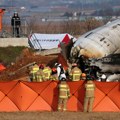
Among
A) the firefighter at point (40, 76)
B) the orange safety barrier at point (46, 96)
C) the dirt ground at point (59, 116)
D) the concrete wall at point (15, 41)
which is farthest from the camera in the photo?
the concrete wall at point (15, 41)

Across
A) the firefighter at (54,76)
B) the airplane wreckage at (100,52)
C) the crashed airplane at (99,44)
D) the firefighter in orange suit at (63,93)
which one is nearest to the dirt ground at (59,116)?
the firefighter in orange suit at (63,93)

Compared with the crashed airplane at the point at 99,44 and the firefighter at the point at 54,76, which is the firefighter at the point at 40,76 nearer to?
the firefighter at the point at 54,76

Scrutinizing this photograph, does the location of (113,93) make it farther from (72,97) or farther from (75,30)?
(75,30)

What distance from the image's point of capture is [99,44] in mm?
32219

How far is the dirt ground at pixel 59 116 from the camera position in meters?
22.5

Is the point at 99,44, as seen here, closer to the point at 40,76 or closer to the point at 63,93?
the point at 40,76

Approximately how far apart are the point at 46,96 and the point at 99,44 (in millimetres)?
9026

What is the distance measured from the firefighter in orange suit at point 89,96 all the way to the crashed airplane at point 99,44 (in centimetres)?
859

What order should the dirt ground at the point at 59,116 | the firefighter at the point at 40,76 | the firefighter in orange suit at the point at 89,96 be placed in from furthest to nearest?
the firefighter at the point at 40,76 < the firefighter in orange suit at the point at 89,96 < the dirt ground at the point at 59,116

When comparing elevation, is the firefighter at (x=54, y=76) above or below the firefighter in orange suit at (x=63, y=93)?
below

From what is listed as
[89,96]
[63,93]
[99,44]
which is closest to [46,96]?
[63,93]

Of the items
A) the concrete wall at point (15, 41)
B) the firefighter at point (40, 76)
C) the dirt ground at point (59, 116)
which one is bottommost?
the concrete wall at point (15, 41)

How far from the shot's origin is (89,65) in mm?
31688

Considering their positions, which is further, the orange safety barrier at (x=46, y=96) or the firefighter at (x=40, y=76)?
the firefighter at (x=40, y=76)
